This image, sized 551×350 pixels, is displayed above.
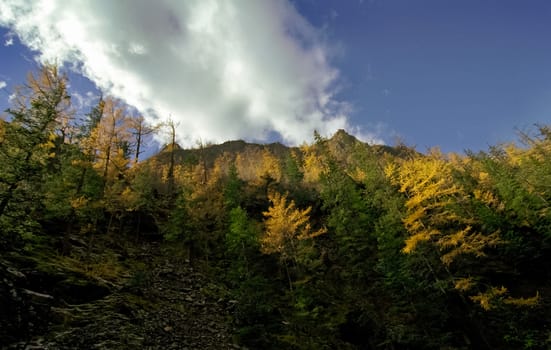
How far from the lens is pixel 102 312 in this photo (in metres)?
13.2

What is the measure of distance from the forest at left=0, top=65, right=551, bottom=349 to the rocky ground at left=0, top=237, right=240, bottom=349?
3.3 inches

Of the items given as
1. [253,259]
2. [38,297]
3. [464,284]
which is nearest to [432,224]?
[464,284]

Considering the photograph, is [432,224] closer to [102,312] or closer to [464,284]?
[464,284]

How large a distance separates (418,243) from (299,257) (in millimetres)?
8841

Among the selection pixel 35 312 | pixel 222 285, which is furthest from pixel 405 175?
pixel 35 312

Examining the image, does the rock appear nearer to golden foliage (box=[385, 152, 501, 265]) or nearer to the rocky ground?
the rocky ground

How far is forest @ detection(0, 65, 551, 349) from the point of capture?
13516 mm

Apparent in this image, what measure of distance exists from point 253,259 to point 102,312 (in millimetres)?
15851

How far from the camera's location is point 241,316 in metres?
16.3

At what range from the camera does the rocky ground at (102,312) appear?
10.0 m

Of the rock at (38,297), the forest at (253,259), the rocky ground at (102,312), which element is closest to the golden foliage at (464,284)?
the forest at (253,259)

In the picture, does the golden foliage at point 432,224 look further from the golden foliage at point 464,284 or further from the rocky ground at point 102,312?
the rocky ground at point 102,312

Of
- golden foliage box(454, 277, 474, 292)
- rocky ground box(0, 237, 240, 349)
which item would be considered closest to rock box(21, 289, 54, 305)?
rocky ground box(0, 237, 240, 349)

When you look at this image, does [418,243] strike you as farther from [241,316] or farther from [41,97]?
[41,97]
